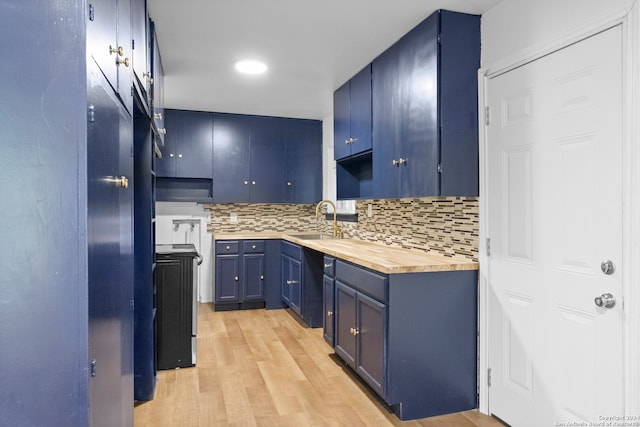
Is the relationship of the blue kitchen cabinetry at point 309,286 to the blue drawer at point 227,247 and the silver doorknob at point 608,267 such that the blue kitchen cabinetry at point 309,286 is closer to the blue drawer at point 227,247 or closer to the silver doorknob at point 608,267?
the blue drawer at point 227,247

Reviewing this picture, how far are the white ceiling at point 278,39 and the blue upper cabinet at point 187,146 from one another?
62 centimetres

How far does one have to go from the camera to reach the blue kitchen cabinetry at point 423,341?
239 cm

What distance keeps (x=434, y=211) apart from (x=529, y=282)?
2.97 ft

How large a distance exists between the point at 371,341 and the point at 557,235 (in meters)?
1.21

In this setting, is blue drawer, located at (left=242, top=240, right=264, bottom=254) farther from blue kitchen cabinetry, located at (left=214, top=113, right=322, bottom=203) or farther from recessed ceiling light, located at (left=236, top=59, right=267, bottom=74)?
recessed ceiling light, located at (left=236, top=59, right=267, bottom=74)

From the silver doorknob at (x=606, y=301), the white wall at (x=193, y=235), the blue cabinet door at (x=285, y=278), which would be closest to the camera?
the silver doorknob at (x=606, y=301)

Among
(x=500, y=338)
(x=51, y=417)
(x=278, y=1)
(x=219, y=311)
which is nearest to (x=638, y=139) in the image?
(x=500, y=338)

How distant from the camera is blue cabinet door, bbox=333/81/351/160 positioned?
3.77m

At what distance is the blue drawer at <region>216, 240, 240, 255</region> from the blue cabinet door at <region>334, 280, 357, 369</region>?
6.81 ft

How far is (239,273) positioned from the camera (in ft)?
16.1

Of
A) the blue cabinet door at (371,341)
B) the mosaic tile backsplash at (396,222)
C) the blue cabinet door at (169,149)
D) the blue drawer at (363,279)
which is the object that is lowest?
the blue cabinet door at (371,341)

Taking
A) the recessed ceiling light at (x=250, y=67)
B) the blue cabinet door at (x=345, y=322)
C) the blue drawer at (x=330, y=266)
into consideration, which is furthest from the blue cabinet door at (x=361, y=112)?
the blue cabinet door at (x=345, y=322)

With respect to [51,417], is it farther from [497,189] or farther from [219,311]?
[219,311]

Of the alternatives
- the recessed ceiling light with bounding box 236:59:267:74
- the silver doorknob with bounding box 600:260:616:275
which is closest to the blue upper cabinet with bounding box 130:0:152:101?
the recessed ceiling light with bounding box 236:59:267:74
